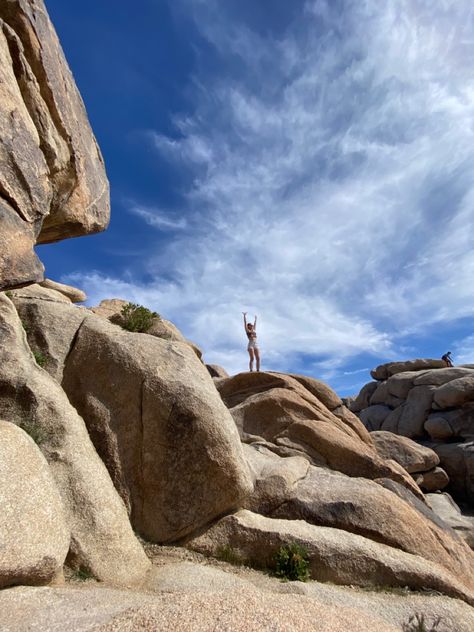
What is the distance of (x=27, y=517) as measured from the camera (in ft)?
27.1

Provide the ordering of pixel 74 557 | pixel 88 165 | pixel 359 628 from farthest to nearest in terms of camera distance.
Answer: pixel 88 165 < pixel 74 557 < pixel 359 628

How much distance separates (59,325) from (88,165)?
5510mm

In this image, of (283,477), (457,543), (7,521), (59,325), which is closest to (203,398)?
(283,477)

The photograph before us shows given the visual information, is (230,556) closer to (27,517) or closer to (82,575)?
(82,575)

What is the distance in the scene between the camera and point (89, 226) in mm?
13422

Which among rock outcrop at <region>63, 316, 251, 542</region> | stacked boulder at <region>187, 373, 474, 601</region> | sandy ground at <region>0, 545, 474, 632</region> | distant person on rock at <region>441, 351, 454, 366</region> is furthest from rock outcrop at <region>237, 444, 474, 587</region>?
distant person on rock at <region>441, 351, 454, 366</region>

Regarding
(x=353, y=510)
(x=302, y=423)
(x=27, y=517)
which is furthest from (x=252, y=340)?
(x=27, y=517)

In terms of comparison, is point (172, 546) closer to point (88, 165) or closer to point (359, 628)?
point (359, 628)

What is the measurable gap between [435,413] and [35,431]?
40.0m

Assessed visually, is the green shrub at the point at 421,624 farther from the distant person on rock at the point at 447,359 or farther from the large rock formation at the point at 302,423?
the distant person on rock at the point at 447,359

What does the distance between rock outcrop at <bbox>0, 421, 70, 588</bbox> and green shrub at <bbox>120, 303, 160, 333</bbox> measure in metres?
9.80

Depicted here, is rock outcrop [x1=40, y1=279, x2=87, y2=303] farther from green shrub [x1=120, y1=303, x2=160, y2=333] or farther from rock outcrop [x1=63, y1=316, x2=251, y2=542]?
rock outcrop [x1=63, y1=316, x2=251, y2=542]

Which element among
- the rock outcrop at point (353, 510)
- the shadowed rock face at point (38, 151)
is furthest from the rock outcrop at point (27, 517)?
the rock outcrop at point (353, 510)

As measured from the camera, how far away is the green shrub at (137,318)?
63.5ft
